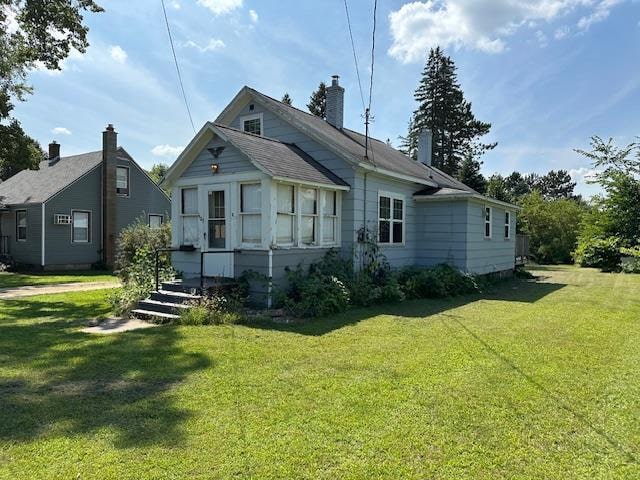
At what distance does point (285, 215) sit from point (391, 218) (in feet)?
14.7

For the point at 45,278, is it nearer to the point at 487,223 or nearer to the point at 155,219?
the point at 155,219

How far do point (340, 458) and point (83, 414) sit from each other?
8.09ft

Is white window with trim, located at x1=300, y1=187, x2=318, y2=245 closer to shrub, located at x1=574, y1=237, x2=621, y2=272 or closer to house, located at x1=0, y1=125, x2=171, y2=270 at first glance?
house, located at x1=0, y1=125, x2=171, y2=270

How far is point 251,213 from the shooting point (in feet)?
33.6

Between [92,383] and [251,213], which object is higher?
[251,213]

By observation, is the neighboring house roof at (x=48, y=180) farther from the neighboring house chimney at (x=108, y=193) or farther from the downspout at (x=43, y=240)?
the neighboring house chimney at (x=108, y=193)

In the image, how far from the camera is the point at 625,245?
4746 millimetres

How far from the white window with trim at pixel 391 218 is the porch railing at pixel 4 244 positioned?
20.4 meters

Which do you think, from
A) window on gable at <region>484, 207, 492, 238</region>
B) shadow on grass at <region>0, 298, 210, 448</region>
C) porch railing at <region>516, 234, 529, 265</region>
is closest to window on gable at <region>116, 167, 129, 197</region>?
shadow on grass at <region>0, 298, 210, 448</region>

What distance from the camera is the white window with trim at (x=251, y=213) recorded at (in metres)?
10.2

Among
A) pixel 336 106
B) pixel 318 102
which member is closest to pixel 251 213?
pixel 336 106

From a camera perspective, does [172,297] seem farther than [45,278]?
No

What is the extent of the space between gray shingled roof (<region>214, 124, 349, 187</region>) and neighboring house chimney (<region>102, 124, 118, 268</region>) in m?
14.5

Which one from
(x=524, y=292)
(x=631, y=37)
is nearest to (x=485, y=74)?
(x=631, y=37)
